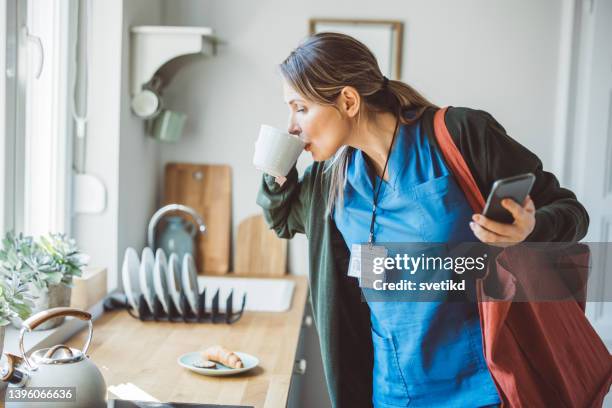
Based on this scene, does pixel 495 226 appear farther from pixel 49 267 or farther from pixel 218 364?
pixel 49 267

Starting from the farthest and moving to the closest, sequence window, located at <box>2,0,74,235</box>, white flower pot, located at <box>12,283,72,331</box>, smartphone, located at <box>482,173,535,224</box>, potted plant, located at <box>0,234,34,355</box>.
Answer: window, located at <box>2,0,74,235</box> → white flower pot, located at <box>12,283,72,331</box> → potted plant, located at <box>0,234,34,355</box> → smartphone, located at <box>482,173,535,224</box>

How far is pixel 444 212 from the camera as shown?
47.1 inches

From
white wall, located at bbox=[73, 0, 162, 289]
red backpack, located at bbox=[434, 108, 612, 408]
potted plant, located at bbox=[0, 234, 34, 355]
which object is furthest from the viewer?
white wall, located at bbox=[73, 0, 162, 289]

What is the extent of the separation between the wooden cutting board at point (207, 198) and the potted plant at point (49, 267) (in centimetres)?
94

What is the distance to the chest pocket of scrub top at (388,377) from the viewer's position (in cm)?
128

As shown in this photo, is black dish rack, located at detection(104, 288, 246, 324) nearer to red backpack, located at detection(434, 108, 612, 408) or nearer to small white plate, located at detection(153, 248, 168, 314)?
small white plate, located at detection(153, 248, 168, 314)

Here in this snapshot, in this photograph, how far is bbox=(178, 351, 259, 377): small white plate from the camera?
1.52m

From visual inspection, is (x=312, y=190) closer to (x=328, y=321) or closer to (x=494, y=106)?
(x=328, y=321)

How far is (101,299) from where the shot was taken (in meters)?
2.06

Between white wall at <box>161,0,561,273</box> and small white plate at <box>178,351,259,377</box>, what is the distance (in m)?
1.22

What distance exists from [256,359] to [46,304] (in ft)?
1.70

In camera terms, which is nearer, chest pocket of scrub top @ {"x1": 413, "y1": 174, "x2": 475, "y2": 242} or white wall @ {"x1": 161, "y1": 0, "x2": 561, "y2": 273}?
chest pocket of scrub top @ {"x1": 413, "y1": 174, "x2": 475, "y2": 242}

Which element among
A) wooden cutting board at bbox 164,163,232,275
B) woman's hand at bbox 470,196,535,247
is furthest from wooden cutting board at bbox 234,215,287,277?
woman's hand at bbox 470,196,535,247

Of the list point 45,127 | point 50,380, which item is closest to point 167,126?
point 45,127
